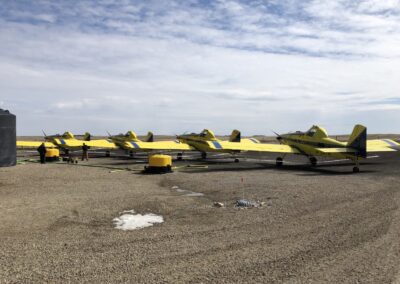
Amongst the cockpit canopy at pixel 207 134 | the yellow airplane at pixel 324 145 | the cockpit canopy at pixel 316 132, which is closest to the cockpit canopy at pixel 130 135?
the cockpit canopy at pixel 207 134

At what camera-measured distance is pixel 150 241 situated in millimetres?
8695

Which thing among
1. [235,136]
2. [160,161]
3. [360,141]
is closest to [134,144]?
[235,136]

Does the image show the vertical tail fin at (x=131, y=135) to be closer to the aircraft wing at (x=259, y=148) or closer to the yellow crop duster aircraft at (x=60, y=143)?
the yellow crop duster aircraft at (x=60, y=143)

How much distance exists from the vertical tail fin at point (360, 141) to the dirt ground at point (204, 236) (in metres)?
8.81

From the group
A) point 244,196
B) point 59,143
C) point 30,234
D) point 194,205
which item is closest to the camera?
point 30,234

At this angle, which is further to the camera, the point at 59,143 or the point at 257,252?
the point at 59,143

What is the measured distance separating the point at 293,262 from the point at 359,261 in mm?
1327

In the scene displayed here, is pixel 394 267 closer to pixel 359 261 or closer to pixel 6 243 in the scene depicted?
pixel 359 261

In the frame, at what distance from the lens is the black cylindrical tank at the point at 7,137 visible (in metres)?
22.2

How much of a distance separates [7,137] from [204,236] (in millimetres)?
18257

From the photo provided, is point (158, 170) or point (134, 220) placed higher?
point (158, 170)

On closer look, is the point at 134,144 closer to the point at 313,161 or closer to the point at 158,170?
the point at 158,170

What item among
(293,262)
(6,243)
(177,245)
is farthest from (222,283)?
(6,243)

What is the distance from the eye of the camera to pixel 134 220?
10844 millimetres
